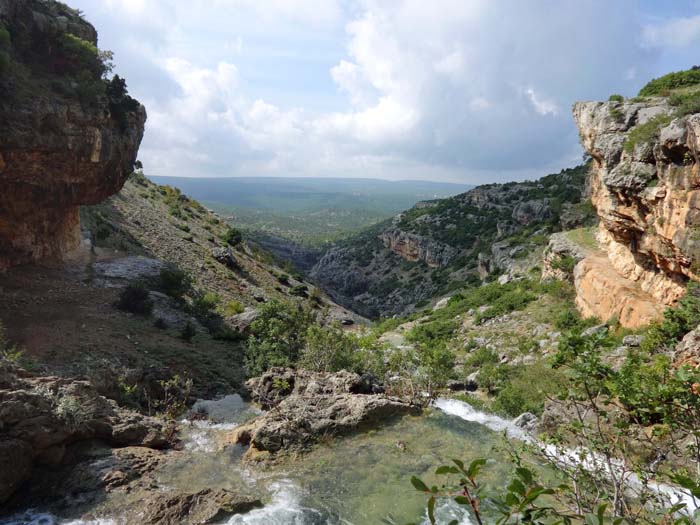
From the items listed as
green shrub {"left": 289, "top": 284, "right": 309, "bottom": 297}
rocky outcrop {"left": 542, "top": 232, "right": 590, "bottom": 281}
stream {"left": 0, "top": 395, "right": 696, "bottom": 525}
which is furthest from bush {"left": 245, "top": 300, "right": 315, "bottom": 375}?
green shrub {"left": 289, "top": 284, "right": 309, "bottom": 297}

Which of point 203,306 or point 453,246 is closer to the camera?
point 203,306

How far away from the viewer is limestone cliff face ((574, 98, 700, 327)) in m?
15.5

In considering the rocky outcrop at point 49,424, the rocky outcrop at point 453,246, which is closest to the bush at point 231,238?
the rocky outcrop at point 453,246

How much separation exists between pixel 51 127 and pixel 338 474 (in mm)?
18633

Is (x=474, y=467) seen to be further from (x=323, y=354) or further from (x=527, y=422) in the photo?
(x=323, y=354)

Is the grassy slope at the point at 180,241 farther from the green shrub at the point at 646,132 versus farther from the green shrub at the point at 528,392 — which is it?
the green shrub at the point at 646,132

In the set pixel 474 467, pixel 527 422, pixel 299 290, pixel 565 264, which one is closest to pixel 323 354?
pixel 527 422

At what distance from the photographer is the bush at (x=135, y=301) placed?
2353 centimetres

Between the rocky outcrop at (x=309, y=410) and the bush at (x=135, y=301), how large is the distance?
9.60 m

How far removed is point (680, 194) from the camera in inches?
615

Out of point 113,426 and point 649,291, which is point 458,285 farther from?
point 113,426

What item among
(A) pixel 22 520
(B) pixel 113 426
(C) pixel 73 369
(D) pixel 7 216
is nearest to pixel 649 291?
(B) pixel 113 426

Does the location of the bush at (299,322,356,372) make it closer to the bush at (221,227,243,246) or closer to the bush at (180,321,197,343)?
the bush at (180,321,197,343)

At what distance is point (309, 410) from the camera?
14578mm
